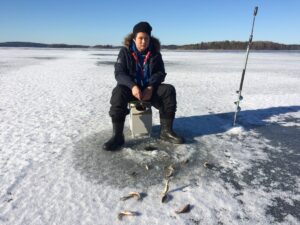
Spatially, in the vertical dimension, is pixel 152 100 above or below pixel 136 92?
below

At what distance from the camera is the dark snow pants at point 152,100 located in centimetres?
375

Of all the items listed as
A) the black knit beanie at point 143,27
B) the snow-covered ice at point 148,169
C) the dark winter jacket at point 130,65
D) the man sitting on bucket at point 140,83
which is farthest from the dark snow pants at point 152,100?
the black knit beanie at point 143,27

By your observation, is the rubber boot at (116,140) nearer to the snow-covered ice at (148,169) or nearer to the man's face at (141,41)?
the snow-covered ice at (148,169)

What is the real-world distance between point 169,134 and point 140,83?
32.3 inches

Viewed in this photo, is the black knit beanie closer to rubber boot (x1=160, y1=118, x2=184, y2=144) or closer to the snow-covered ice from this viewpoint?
rubber boot (x1=160, y1=118, x2=184, y2=144)

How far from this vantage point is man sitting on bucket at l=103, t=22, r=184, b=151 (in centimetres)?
376

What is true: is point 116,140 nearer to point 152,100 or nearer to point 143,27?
point 152,100

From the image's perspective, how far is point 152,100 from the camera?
13.1 feet

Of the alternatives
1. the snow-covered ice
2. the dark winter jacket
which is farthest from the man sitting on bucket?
the snow-covered ice

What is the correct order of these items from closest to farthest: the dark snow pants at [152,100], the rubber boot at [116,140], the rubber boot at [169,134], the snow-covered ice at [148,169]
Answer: the snow-covered ice at [148,169] < the rubber boot at [116,140] < the dark snow pants at [152,100] < the rubber boot at [169,134]

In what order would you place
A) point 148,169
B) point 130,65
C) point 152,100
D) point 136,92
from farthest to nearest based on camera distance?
point 152,100
point 130,65
point 136,92
point 148,169

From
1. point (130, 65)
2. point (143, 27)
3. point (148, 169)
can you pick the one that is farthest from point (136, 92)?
point (148, 169)

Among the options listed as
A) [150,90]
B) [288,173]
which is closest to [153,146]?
[150,90]

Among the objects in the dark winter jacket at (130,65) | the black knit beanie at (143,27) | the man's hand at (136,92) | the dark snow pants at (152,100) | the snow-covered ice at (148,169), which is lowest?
the snow-covered ice at (148,169)
